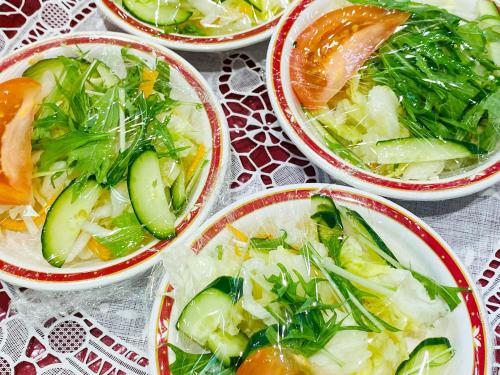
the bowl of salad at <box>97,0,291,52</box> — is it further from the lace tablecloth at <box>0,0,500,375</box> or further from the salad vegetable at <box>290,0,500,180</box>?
the salad vegetable at <box>290,0,500,180</box>

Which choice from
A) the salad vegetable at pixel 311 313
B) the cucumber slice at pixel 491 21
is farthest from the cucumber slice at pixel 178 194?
the cucumber slice at pixel 491 21

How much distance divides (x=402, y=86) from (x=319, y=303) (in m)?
1.10

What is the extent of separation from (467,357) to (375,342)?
0.31 m

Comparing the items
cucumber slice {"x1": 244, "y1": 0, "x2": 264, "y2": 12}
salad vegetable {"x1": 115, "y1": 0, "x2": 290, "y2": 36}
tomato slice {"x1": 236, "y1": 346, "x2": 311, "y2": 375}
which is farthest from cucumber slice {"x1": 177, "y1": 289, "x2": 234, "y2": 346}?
cucumber slice {"x1": 244, "y1": 0, "x2": 264, "y2": 12}

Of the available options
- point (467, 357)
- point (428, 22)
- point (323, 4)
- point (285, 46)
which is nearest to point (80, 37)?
point (285, 46)

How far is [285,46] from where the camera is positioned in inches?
95.4

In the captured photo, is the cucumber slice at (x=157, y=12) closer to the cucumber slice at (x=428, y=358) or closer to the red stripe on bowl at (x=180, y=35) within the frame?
the red stripe on bowl at (x=180, y=35)

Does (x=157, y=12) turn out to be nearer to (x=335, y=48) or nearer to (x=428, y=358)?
(x=335, y=48)

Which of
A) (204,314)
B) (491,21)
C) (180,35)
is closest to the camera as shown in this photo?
(204,314)

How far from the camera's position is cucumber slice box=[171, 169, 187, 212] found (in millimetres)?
2031

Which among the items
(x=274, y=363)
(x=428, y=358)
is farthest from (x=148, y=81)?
(x=428, y=358)

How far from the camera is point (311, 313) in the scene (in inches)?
60.2

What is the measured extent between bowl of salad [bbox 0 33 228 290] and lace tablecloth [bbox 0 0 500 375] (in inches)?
6.8

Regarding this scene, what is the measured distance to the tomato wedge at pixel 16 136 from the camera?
1.93 m
